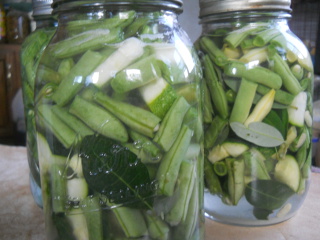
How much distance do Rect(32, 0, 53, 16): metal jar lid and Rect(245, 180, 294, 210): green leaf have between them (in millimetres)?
299

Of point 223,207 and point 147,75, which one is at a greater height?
point 147,75

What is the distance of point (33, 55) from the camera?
0.44 m

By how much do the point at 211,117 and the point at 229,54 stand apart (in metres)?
0.07

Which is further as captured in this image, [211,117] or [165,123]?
[211,117]

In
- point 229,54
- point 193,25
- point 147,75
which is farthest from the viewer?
point 193,25

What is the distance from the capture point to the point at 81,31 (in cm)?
33

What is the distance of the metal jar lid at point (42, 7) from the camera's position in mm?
432

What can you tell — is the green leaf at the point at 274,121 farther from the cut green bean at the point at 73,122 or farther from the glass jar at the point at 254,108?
the cut green bean at the point at 73,122

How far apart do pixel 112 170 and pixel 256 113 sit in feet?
0.56

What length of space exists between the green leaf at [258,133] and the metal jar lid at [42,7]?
0.24 m

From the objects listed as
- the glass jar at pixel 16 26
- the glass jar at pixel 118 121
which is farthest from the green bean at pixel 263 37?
the glass jar at pixel 16 26

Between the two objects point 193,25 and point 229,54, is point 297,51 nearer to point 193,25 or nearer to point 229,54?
point 229,54

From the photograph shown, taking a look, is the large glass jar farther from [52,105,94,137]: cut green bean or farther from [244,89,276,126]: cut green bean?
[244,89,276,126]: cut green bean

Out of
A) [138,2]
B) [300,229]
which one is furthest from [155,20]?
[300,229]
